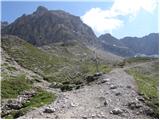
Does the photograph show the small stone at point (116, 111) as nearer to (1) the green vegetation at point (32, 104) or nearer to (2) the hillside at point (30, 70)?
(1) the green vegetation at point (32, 104)

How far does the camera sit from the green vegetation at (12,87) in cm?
6688

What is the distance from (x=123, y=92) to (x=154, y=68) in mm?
67454

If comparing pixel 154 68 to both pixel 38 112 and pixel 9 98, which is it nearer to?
pixel 9 98

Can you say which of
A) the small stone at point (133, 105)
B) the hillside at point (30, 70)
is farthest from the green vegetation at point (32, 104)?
the hillside at point (30, 70)

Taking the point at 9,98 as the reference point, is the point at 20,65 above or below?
above

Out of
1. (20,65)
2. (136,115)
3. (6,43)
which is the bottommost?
(136,115)

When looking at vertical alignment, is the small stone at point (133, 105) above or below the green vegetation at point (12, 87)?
below

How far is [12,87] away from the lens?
7331cm

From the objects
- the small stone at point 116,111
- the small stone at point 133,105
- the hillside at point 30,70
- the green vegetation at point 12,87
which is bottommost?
the small stone at point 116,111

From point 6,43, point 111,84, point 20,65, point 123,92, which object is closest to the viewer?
point 123,92

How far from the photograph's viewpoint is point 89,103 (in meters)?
46.3

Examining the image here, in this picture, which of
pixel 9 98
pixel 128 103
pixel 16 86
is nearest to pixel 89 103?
pixel 128 103

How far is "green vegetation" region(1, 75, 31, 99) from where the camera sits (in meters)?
66.9

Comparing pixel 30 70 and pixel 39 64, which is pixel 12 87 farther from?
pixel 39 64
